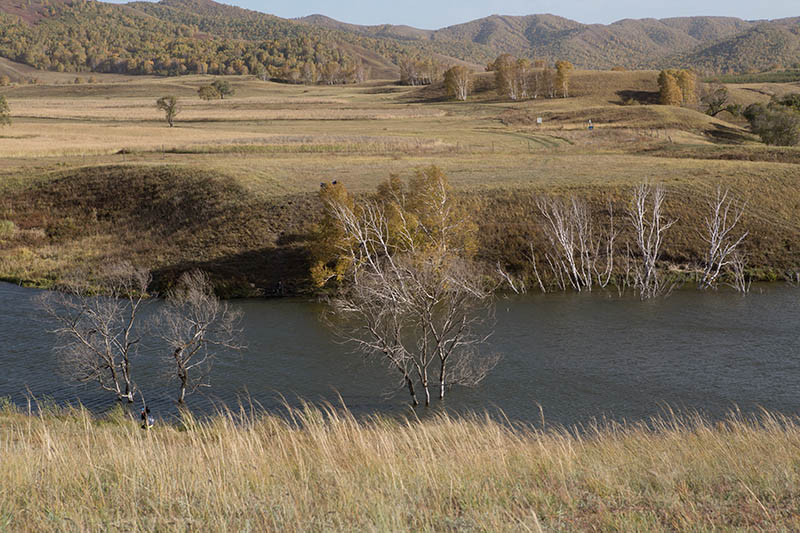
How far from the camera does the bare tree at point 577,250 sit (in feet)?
139

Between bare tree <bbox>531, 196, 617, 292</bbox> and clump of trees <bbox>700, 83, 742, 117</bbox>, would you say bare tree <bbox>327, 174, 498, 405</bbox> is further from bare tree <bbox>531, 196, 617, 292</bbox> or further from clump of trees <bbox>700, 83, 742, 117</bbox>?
clump of trees <bbox>700, 83, 742, 117</bbox>

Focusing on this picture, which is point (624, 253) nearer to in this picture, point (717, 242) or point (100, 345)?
point (717, 242)

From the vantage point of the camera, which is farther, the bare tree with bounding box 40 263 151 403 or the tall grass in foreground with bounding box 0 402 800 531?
the bare tree with bounding box 40 263 151 403

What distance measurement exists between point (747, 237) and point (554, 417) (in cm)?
3143

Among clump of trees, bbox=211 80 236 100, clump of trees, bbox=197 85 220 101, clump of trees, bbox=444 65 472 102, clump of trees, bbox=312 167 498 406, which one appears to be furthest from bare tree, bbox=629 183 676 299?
clump of trees, bbox=211 80 236 100

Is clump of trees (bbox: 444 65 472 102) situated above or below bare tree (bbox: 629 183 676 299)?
above

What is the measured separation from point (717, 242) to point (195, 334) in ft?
121

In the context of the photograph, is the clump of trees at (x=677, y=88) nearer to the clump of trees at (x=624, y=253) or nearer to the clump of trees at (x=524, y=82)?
the clump of trees at (x=524, y=82)

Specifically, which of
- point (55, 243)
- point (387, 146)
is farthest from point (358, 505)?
point (387, 146)

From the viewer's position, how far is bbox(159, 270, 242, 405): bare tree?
25.8 meters

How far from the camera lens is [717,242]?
1822 inches

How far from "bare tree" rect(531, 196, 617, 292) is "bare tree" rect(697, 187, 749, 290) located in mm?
6029

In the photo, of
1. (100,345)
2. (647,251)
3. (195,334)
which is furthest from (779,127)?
(100,345)

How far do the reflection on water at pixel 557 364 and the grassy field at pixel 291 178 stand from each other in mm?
9601
